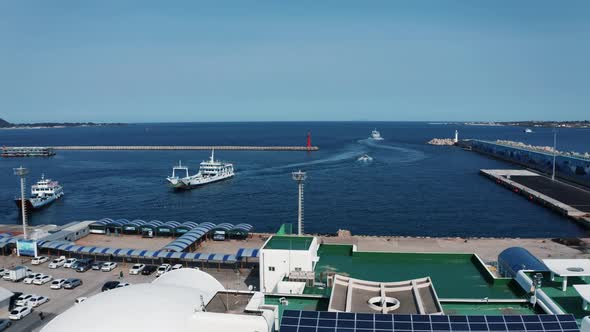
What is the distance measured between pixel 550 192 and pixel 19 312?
49643 millimetres

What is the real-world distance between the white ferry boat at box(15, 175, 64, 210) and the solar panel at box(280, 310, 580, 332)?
45.7 meters

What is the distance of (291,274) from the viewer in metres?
15.9

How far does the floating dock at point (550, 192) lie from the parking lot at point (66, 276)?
3003 centimetres

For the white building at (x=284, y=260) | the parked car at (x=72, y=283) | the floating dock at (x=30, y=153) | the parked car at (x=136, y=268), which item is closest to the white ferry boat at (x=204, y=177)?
the parked car at (x=136, y=268)

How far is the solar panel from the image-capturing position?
8594 mm

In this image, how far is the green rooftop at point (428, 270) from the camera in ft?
48.8

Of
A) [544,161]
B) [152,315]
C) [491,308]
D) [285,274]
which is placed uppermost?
[152,315]

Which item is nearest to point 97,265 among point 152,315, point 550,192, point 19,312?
point 19,312

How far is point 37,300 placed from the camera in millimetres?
19609

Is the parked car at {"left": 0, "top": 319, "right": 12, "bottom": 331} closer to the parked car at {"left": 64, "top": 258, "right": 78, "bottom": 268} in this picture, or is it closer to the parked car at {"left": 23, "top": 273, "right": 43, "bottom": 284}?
the parked car at {"left": 23, "top": 273, "right": 43, "bottom": 284}

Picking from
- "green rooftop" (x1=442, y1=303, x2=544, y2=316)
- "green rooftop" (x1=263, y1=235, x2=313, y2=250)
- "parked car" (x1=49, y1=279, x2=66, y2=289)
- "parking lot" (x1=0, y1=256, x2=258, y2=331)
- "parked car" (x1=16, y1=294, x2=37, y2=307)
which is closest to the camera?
"green rooftop" (x1=442, y1=303, x2=544, y2=316)

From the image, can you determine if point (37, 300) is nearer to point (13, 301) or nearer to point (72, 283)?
point (13, 301)

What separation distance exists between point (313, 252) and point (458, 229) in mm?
24005

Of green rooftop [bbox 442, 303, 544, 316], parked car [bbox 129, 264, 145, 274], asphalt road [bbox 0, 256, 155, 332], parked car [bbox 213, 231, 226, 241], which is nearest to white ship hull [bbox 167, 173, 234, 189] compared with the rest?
parked car [bbox 213, 231, 226, 241]
